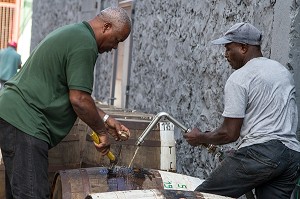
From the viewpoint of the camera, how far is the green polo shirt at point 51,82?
4.12 m

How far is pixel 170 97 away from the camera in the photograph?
7926 millimetres

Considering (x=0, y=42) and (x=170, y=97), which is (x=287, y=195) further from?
(x=0, y=42)

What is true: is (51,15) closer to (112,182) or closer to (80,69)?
(112,182)

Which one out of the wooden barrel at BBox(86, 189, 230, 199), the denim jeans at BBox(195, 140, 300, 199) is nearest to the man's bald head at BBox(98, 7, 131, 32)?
the denim jeans at BBox(195, 140, 300, 199)

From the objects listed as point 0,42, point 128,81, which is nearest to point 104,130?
point 128,81

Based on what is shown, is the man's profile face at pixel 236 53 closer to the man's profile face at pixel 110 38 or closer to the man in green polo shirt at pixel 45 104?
the man's profile face at pixel 110 38

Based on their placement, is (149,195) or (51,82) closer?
(149,195)

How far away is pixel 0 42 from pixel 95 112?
799 inches

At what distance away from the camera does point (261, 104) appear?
427 centimetres

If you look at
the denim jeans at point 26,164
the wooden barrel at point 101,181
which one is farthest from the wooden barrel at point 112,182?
the denim jeans at point 26,164

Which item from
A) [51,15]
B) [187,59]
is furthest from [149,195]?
[51,15]

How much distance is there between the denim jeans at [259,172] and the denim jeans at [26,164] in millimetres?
936

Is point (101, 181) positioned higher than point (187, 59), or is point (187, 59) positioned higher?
point (187, 59)

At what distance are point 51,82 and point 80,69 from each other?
8.7 inches
